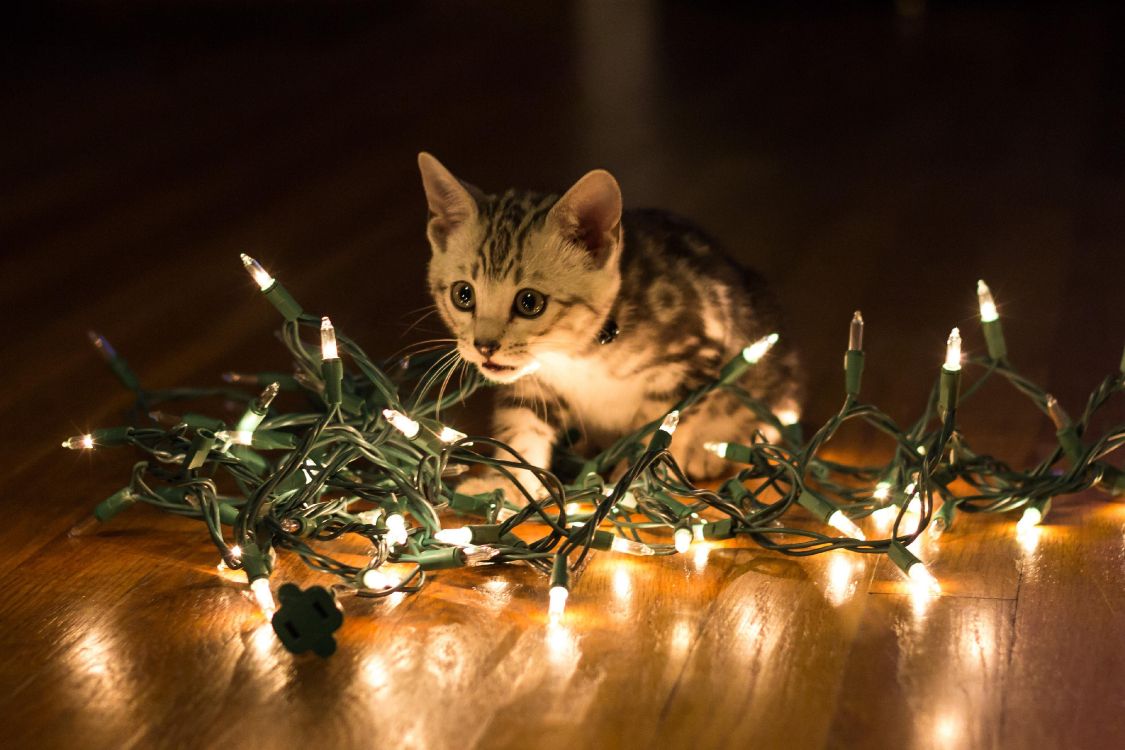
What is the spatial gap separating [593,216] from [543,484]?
0.34 m

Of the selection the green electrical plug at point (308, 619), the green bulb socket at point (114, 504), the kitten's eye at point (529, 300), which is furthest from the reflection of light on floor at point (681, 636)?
the green bulb socket at point (114, 504)

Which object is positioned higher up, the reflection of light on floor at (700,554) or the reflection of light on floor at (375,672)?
the reflection of light on floor at (375,672)

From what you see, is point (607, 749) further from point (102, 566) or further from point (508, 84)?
point (508, 84)

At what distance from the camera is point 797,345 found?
200 cm

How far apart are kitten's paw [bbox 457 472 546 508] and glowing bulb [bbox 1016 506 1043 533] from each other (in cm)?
61

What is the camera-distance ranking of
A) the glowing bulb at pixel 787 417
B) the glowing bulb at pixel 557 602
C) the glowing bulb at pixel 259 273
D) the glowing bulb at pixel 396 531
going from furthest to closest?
the glowing bulb at pixel 787 417, the glowing bulb at pixel 259 273, the glowing bulb at pixel 396 531, the glowing bulb at pixel 557 602

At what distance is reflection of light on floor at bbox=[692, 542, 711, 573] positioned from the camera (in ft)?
5.08

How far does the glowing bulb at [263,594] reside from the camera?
1438mm

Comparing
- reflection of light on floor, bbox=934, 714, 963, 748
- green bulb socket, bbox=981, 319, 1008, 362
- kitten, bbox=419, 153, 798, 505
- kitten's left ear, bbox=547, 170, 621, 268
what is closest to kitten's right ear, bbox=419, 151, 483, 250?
kitten, bbox=419, 153, 798, 505

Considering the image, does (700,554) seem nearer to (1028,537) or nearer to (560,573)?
(560,573)

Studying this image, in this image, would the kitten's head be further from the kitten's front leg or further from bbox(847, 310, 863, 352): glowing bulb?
bbox(847, 310, 863, 352): glowing bulb

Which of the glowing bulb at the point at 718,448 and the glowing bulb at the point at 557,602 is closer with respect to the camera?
the glowing bulb at the point at 557,602

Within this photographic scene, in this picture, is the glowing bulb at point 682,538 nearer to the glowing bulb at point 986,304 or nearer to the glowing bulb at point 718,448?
the glowing bulb at point 718,448

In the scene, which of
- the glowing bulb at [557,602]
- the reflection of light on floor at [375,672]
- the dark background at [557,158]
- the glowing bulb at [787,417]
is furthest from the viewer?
the dark background at [557,158]
